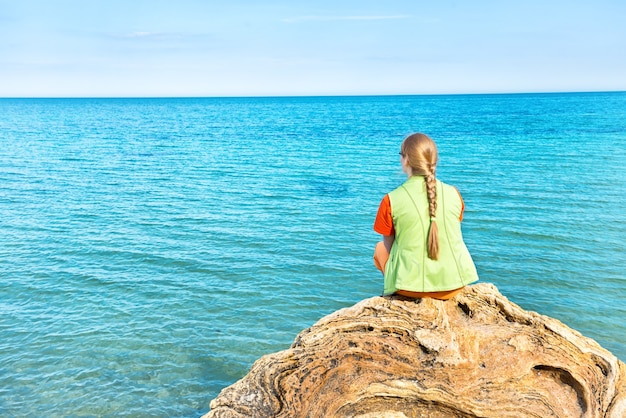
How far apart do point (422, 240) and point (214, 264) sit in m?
11.7

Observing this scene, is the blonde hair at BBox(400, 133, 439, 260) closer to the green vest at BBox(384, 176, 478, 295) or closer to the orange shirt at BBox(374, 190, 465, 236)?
the green vest at BBox(384, 176, 478, 295)

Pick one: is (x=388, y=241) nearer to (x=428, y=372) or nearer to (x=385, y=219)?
(x=385, y=219)

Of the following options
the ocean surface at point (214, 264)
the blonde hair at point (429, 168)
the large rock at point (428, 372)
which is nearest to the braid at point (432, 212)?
the blonde hair at point (429, 168)

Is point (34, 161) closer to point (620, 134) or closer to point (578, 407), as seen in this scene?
point (578, 407)

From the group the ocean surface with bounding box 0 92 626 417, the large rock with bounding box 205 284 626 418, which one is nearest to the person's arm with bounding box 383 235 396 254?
the large rock with bounding box 205 284 626 418

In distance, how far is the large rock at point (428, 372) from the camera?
5.33 meters

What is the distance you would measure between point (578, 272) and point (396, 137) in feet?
148

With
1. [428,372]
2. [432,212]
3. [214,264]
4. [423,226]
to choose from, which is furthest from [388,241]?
[214,264]

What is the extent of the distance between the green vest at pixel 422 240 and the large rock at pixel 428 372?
325mm

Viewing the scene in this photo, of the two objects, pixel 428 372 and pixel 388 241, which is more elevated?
pixel 388 241

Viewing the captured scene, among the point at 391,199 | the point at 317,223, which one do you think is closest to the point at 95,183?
the point at 317,223

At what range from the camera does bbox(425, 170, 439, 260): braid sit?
579 centimetres

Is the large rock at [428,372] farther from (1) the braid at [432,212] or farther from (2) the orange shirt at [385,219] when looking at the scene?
(2) the orange shirt at [385,219]

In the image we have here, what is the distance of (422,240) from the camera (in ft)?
19.3
